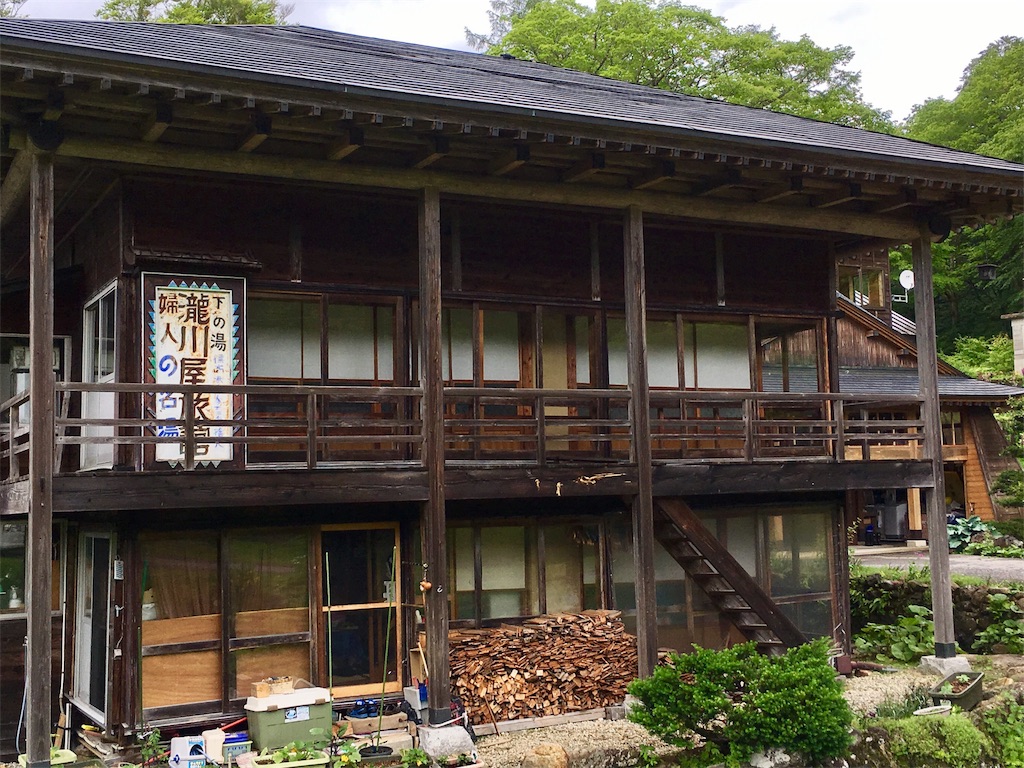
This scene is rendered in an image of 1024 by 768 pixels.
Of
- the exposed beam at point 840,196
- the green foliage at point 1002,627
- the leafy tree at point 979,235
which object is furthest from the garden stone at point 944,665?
the leafy tree at point 979,235

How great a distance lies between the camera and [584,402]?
1482 centimetres

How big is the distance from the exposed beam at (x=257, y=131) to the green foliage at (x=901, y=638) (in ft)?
38.3

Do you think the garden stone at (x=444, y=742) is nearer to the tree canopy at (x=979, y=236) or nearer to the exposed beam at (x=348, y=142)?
the exposed beam at (x=348, y=142)

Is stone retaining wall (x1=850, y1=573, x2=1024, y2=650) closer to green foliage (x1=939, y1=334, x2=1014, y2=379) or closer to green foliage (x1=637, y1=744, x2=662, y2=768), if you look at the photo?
green foliage (x1=637, y1=744, x2=662, y2=768)

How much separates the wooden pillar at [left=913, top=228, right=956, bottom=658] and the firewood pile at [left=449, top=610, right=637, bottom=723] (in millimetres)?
4378

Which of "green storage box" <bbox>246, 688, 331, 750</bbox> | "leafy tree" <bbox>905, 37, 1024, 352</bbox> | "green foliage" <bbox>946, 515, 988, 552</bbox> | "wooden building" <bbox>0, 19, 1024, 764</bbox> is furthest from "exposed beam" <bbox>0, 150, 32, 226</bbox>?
"leafy tree" <bbox>905, 37, 1024, 352</bbox>

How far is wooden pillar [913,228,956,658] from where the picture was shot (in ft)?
48.5

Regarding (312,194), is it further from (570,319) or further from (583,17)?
(583,17)

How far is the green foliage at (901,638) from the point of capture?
1641 centimetres

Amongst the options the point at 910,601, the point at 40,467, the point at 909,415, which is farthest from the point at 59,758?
the point at 909,415

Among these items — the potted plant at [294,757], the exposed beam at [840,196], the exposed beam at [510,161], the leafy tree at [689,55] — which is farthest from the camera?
the leafy tree at [689,55]

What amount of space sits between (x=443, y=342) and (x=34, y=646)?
6066mm

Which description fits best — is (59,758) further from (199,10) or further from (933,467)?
(199,10)

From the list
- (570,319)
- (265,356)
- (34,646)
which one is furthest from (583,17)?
(34,646)
